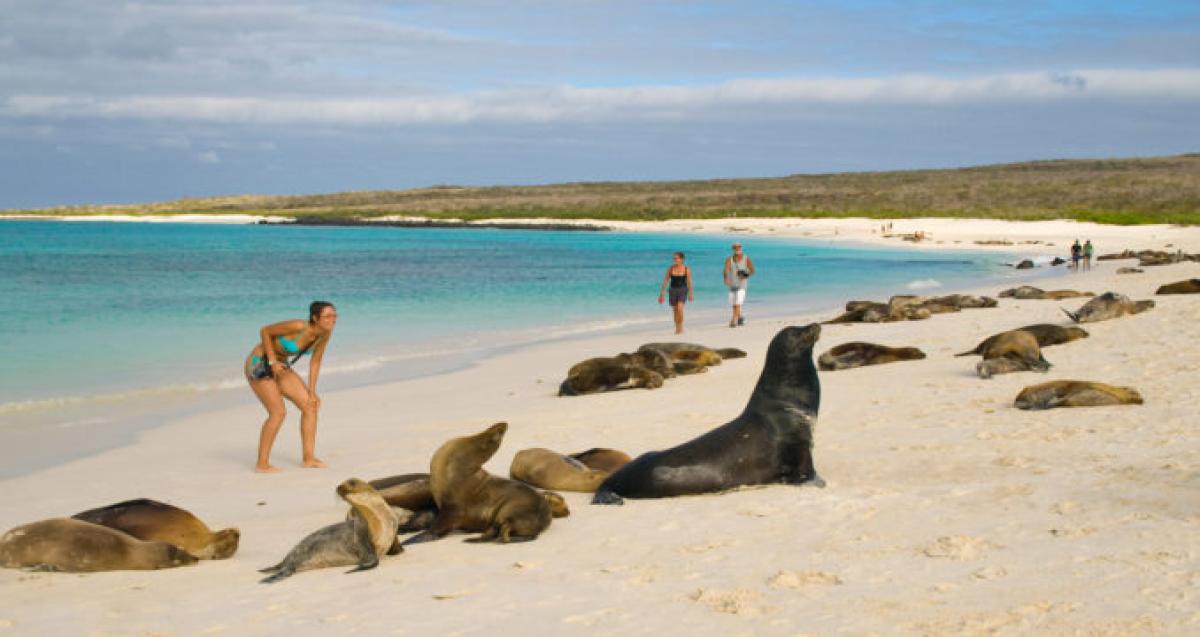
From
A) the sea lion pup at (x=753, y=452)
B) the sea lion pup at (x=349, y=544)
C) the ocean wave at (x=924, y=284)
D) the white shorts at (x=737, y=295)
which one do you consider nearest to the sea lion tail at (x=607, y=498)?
the sea lion pup at (x=753, y=452)

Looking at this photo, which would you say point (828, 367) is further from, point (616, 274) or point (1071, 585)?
point (616, 274)

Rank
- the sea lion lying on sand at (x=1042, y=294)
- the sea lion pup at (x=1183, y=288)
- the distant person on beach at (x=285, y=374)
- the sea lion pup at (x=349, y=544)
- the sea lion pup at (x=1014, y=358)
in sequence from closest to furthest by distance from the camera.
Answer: the sea lion pup at (x=349, y=544) → the distant person on beach at (x=285, y=374) → the sea lion pup at (x=1014, y=358) → the sea lion pup at (x=1183, y=288) → the sea lion lying on sand at (x=1042, y=294)

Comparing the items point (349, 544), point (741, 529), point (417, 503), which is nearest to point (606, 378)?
point (417, 503)

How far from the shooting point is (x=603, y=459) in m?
8.05

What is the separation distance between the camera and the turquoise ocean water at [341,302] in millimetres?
15141

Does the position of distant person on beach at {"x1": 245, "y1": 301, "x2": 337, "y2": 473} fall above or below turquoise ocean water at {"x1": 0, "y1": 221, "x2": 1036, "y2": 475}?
above

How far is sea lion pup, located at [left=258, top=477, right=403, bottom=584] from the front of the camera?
230 inches

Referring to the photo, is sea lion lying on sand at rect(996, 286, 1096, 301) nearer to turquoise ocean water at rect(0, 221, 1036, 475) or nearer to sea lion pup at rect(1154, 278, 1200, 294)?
sea lion pup at rect(1154, 278, 1200, 294)

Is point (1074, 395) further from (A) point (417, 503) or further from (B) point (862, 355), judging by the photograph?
(A) point (417, 503)

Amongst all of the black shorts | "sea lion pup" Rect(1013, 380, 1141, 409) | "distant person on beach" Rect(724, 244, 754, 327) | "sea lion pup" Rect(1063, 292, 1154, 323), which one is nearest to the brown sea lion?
"sea lion pup" Rect(1013, 380, 1141, 409)

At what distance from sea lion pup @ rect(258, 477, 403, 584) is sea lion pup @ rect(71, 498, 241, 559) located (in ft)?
1.51

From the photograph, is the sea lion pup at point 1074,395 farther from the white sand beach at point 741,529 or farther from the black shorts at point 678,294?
the black shorts at point 678,294

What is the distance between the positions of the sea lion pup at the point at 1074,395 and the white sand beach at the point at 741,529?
0.15 metres

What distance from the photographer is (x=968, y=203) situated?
96188mm
